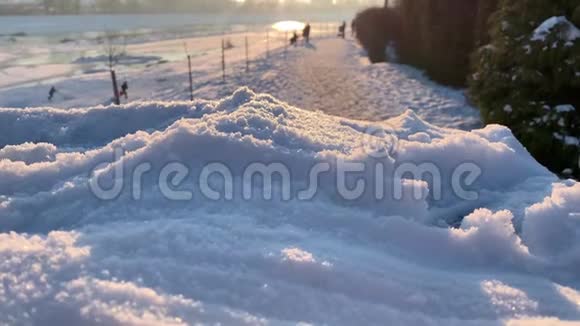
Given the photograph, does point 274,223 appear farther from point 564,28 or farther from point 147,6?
point 147,6

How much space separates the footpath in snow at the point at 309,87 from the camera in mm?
12898

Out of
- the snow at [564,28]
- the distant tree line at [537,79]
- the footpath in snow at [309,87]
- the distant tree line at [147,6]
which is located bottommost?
the footpath in snow at [309,87]

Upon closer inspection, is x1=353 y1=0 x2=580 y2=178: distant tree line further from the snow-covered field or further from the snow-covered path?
the snow-covered path

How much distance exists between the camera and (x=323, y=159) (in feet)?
6.35

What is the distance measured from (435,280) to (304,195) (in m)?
0.56

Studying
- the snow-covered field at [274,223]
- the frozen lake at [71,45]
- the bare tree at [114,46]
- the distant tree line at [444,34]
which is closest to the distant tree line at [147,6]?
the frozen lake at [71,45]

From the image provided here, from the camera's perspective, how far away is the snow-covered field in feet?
4.23

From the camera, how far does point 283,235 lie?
5.21 feet

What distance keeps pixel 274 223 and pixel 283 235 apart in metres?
0.09

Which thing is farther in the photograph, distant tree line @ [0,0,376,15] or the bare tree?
distant tree line @ [0,0,376,15]

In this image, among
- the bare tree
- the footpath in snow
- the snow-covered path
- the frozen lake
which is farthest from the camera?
the bare tree

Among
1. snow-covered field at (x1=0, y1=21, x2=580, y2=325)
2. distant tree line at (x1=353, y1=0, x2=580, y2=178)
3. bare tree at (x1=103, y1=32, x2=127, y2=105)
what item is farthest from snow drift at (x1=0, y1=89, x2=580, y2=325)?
bare tree at (x1=103, y1=32, x2=127, y2=105)

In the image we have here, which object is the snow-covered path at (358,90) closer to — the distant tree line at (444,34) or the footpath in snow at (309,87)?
the footpath in snow at (309,87)

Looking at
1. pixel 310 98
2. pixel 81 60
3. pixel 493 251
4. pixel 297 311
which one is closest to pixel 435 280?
pixel 493 251
